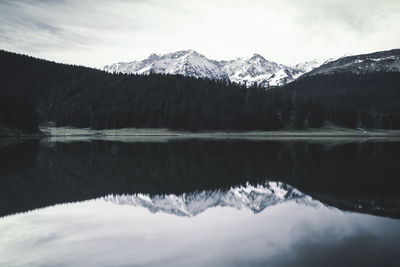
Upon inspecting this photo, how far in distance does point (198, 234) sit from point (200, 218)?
2.74 m

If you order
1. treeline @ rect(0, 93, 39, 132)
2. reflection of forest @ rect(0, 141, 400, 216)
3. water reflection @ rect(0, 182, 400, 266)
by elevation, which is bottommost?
reflection of forest @ rect(0, 141, 400, 216)

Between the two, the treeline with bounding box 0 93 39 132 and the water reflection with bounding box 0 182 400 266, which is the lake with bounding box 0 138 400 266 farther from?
the treeline with bounding box 0 93 39 132

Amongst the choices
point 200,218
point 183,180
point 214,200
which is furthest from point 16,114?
point 200,218

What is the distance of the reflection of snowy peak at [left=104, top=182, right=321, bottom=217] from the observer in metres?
18.4

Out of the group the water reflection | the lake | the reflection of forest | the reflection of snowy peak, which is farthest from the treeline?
the water reflection

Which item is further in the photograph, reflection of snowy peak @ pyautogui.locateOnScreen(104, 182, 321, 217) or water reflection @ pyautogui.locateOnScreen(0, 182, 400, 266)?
reflection of snowy peak @ pyautogui.locateOnScreen(104, 182, 321, 217)

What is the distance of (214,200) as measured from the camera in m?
20.3

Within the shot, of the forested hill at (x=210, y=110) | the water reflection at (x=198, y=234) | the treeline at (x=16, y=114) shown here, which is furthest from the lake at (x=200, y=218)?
the forested hill at (x=210, y=110)

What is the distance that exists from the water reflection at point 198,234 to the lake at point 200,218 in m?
0.04

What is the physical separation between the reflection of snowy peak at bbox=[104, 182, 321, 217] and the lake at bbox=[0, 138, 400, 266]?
63 millimetres

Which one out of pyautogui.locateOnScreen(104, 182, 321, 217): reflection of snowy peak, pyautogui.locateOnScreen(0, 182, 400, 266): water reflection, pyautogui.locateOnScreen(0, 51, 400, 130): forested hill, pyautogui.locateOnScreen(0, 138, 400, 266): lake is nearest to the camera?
pyautogui.locateOnScreen(0, 182, 400, 266): water reflection

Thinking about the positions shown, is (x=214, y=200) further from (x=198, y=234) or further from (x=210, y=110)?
(x=210, y=110)

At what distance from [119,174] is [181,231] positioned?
1677cm

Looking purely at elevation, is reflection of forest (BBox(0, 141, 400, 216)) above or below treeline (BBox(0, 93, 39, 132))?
below
